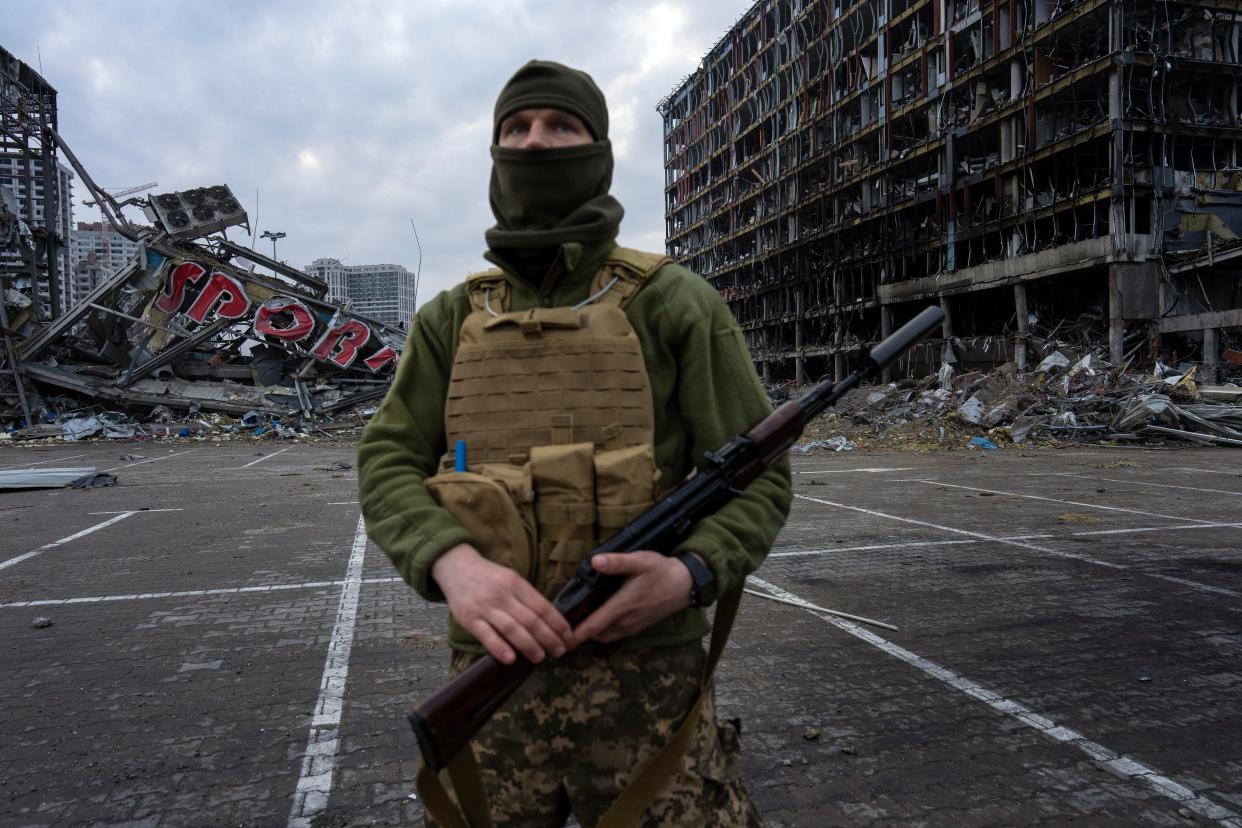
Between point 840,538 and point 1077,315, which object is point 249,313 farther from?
point 1077,315

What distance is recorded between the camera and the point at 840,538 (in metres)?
7.44

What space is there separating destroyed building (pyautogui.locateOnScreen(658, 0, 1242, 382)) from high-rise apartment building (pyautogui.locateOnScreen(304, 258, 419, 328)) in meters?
19.6

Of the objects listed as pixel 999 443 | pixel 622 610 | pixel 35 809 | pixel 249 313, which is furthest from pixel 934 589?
pixel 249 313

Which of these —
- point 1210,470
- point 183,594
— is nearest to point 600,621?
point 183,594

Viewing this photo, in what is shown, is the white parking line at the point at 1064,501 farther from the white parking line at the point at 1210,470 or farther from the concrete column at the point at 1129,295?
the concrete column at the point at 1129,295

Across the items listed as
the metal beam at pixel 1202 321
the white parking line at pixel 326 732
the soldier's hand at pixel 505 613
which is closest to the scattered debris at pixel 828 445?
the metal beam at pixel 1202 321

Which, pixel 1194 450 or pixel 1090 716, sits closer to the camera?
pixel 1090 716

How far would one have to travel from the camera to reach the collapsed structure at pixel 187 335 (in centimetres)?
2673

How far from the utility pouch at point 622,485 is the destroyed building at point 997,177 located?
26.4 meters

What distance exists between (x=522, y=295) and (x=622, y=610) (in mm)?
702

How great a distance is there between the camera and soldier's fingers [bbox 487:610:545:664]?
4.15 feet

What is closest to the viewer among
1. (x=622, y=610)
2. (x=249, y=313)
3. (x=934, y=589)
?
(x=622, y=610)

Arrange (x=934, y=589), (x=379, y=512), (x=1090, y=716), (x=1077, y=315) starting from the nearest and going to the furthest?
(x=379, y=512) → (x=1090, y=716) → (x=934, y=589) → (x=1077, y=315)

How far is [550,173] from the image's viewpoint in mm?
1624
